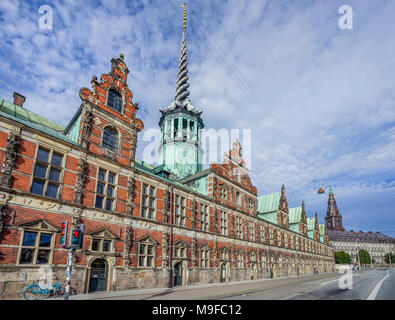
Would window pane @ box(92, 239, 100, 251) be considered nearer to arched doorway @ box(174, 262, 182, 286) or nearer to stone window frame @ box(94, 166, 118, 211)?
stone window frame @ box(94, 166, 118, 211)

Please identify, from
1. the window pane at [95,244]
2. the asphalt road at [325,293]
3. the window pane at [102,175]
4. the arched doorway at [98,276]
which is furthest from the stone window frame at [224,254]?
the window pane at [102,175]

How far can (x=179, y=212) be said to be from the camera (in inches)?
1038

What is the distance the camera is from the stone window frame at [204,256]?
27.5 metres

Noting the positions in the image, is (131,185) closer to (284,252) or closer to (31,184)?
(31,184)

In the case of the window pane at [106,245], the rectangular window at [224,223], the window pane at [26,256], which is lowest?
the window pane at [26,256]

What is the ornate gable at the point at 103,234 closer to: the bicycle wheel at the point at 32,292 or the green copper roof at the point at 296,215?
the bicycle wheel at the point at 32,292

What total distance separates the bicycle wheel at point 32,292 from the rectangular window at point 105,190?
632 centimetres

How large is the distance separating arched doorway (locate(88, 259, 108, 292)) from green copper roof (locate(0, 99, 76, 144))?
9.23m

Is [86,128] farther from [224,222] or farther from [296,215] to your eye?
[296,215]

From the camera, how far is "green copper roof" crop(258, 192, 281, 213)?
51.8 metres

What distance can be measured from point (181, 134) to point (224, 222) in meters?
16.7

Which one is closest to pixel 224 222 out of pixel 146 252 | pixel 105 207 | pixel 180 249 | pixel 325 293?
pixel 180 249

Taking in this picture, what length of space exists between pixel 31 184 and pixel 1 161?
2.07 meters

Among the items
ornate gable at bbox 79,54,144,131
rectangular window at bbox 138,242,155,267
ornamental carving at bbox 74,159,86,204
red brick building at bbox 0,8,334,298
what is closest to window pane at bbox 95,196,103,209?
red brick building at bbox 0,8,334,298
